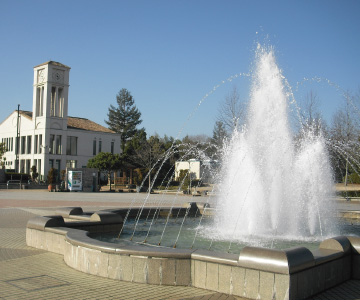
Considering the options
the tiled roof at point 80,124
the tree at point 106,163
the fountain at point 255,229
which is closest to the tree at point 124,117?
the tiled roof at point 80,124

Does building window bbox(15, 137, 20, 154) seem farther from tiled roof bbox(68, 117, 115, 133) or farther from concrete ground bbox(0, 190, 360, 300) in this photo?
concrete ground bbox(0, 190, 360, 300)

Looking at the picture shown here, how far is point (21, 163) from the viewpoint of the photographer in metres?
62.8

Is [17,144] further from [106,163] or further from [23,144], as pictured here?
[106,163]

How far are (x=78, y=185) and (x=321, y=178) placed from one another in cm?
3209

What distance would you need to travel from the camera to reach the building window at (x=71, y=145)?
6184 cm

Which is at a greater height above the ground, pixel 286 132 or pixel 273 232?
pixel 286 132

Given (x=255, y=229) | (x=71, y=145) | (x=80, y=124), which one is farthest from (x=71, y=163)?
(x=255, y=229)

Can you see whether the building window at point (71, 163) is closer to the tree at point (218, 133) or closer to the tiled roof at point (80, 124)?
the tiled roof at point (80, 124)

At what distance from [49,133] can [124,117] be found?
36.3 metres

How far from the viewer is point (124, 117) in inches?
3711

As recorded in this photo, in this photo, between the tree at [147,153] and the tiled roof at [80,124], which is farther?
the tiled roof at [80,124]

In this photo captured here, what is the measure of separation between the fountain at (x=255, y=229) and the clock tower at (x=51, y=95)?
45.6 metres

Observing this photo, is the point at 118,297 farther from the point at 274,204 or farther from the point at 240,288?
the point at 274,204

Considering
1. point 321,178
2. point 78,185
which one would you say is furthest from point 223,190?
point 78,185
